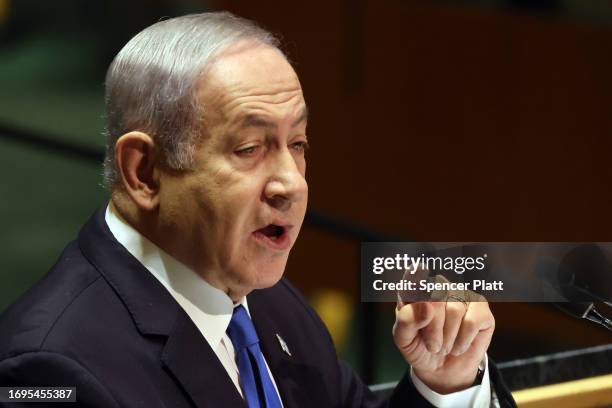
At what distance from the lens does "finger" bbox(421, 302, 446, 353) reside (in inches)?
75.6

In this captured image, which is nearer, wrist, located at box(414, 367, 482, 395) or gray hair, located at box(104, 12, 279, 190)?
gray hair, located at box(104, 12, 279, 190)

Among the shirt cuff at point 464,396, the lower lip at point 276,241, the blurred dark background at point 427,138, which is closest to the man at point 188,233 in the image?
the lower lip at point 276,241

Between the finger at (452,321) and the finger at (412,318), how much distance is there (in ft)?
0.11

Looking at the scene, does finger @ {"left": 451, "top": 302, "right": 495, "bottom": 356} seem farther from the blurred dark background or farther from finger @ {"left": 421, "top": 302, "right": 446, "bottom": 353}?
the blurred dark background

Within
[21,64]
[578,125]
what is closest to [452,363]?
[578,125]

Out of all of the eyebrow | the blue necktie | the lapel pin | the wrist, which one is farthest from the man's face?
the wrist

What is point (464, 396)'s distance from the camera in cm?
208

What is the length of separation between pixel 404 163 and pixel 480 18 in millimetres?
879

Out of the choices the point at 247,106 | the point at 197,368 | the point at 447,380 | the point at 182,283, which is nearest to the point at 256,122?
the point at 247,106

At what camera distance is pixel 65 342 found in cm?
176

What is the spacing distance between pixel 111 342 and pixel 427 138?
4.77 metres

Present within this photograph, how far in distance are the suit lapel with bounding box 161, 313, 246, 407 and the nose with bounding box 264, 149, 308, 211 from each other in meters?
0.24

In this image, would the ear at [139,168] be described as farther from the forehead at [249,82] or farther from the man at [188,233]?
the forehead at [249,82]

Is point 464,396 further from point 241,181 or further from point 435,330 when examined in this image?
point 241,181
